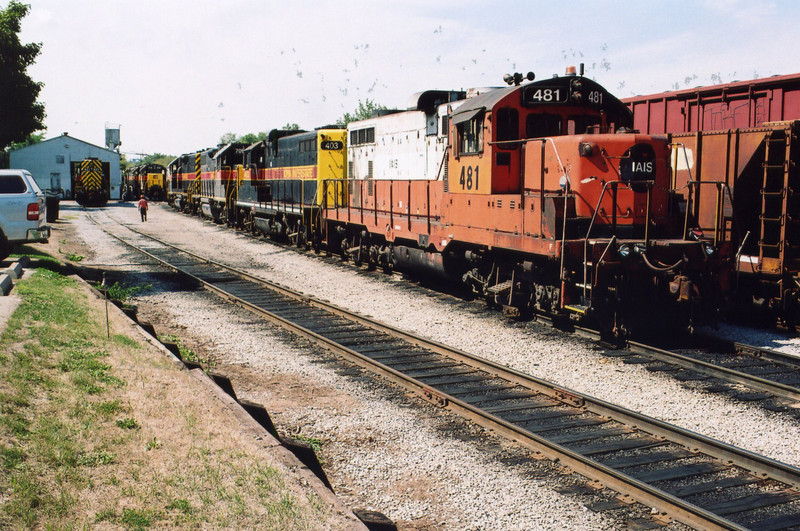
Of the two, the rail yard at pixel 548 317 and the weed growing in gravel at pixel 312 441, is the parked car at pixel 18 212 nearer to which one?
the rail yard at pixel 548 317

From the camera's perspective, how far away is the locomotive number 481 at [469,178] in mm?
12289

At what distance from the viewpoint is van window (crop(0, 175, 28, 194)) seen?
15.1 metres

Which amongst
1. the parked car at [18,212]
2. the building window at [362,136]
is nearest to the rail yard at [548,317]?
the building window at [362,136]

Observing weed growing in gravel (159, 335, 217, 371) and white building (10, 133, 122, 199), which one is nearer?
weed growing in gravel (159, 335, 217, 371)

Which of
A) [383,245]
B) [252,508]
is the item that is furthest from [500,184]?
[252,508]

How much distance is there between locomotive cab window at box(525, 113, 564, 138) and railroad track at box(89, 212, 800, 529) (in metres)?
3.96

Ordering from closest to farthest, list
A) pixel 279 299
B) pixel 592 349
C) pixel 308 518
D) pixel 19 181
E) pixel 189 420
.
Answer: pixel 308 518, pixel 189 420, pixel 592 349, pixel 279 299, pixel 19 181

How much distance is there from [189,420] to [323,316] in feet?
20.8

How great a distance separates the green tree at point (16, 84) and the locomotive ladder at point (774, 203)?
45.0 meters

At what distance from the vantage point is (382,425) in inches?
277

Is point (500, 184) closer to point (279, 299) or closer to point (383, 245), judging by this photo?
point (279, 299)

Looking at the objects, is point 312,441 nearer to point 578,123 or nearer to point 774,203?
point 578,123

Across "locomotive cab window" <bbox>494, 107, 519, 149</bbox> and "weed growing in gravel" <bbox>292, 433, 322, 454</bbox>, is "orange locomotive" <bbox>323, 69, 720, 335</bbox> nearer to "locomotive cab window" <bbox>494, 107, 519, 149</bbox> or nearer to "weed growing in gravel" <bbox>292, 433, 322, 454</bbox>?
"locomotive cab window" <bbox>494, 107, 519, 149</bbox>

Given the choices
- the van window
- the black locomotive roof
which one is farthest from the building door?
the black locomotive roof
